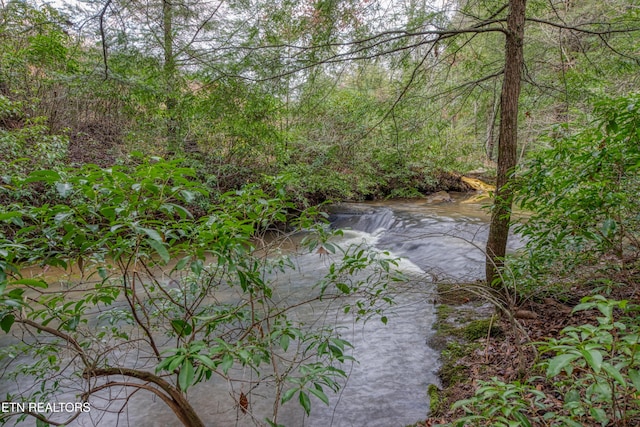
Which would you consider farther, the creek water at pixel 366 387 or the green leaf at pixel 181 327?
the creek water at pixel 366 387

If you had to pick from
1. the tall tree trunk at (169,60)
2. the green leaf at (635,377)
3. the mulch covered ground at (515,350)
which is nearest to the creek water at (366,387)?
the mulch covered ground at (515,350)

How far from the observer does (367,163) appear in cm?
801

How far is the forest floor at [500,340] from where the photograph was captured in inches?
96.3

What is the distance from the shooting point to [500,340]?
3174mm

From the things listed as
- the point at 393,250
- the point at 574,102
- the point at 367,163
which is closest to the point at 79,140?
the point at 367,163

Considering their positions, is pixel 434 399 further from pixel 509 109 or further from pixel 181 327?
pixel 509 109

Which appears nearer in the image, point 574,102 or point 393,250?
point 574,102

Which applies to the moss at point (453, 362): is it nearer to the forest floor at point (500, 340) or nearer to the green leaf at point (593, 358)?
the forest floor at point (500, 340)

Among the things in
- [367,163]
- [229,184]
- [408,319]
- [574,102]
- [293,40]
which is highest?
[293,40]

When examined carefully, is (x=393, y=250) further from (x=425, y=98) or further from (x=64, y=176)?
(x=64, y=176)

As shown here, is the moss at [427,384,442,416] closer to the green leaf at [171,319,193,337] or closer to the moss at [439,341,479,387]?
the moss at [439,341,479,387]

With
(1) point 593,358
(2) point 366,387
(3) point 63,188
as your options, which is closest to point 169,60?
(3) point 63,188

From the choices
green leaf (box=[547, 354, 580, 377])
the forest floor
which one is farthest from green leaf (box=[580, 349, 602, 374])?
the forest floor

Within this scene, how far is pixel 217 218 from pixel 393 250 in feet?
22.2
